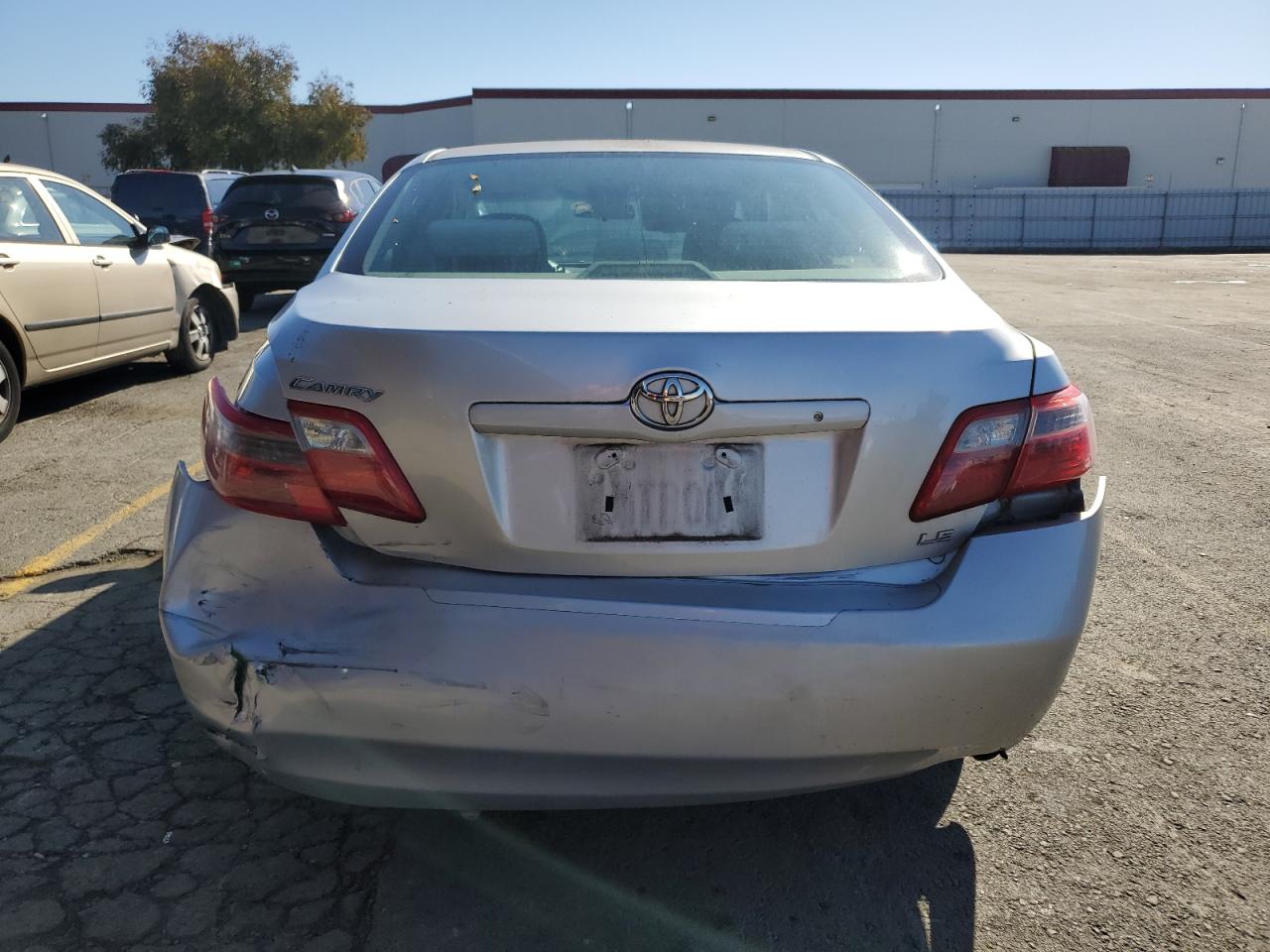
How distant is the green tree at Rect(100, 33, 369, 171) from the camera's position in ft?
122

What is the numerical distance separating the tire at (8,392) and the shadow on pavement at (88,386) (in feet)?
2.31

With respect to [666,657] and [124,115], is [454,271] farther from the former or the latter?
[124,115]

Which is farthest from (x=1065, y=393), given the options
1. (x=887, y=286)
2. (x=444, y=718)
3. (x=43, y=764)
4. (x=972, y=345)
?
(x=43, y=764)

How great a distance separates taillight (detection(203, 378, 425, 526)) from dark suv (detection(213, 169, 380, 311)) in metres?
10.7

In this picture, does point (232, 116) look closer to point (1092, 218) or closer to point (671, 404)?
point (1092, 218)

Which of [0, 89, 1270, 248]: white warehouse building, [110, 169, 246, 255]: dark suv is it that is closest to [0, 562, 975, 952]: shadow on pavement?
[110, 169, 246, 255]: dark suv

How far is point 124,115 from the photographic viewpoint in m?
44.7

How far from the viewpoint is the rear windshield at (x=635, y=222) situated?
2660 mm

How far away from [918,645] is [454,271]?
1.41 metres

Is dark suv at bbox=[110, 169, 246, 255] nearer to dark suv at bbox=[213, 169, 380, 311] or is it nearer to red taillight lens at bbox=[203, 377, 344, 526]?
dark suv at bbox=[213, 169, 380, 311]

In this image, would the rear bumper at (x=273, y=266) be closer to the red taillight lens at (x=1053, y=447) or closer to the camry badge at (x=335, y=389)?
the camry badge at (x=335, y=389)

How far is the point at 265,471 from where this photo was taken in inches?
81.4

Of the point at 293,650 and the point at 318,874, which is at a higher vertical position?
the point at 293,650

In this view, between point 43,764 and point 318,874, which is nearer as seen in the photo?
point 318,874
